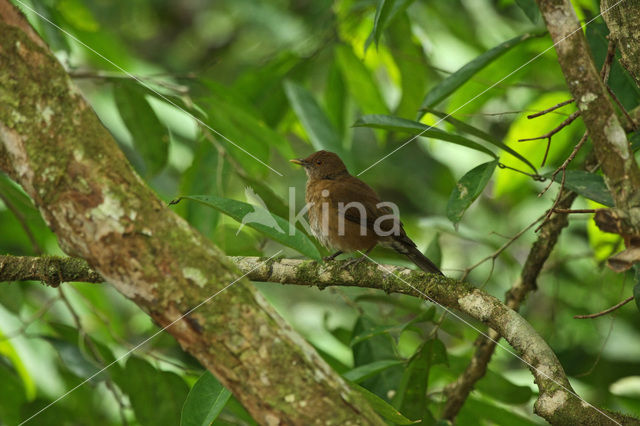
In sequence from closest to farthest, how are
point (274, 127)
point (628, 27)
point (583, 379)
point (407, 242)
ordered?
point (628, 27), point (407, 242), point (583, 379), point (274, 127)

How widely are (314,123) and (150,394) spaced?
1715 mm

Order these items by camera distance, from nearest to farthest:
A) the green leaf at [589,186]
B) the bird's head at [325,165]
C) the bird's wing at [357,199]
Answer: the green leaf at [589,186] → the bird's wing at [357,199] → the bird's head at [325,165]

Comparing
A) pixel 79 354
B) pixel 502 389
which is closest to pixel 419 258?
pixel 502 389

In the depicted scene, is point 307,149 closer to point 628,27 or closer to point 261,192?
point 261,192

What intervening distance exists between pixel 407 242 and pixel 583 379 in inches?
57.3

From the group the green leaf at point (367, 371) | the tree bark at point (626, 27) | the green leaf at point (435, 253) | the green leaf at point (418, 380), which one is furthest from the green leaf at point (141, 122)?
the tree bark at point (626, 27)

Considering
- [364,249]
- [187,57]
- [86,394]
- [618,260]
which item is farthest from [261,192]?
[187,57]

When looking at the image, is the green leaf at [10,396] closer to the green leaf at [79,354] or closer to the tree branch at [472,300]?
the green leaf at [79,354]

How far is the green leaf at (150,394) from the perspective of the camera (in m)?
3.51

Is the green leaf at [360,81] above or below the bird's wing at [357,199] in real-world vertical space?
above

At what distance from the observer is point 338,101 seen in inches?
178

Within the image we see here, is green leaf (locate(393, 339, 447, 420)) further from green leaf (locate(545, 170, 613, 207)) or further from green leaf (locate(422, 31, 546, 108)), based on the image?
green leaf (locate(422, 31, 546, 108))

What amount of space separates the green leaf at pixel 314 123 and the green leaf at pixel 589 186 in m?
1.42

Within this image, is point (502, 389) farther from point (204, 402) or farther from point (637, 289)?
point (204, 402)
